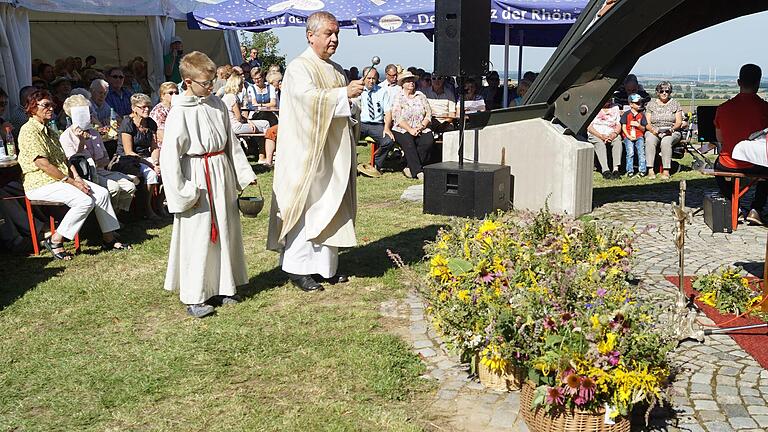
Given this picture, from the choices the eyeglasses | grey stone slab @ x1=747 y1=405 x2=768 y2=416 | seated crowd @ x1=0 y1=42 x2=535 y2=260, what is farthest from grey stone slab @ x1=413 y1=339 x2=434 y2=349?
the eyeglasses

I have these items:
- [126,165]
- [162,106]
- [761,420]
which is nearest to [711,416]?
[761,420]

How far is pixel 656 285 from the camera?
6141mm

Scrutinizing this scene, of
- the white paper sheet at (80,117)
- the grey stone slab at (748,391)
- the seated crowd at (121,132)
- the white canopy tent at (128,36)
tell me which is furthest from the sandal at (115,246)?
the white canopy tent at (128,36)

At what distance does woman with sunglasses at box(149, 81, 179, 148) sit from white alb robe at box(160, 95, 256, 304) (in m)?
3.57

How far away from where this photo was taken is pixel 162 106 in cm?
998

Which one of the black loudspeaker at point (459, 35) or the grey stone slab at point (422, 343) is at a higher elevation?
the black loudspeaker at point (459, 35)

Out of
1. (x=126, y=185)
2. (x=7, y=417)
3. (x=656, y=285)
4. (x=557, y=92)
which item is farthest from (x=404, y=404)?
(x=557, y=92)

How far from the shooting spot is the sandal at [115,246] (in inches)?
298

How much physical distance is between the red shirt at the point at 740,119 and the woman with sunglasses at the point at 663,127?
320 cm

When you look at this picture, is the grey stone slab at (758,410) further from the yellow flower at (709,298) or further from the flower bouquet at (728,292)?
the yellow flower at (709,298)

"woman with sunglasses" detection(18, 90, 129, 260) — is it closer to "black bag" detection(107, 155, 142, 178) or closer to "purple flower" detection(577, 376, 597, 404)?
"black bag" detection(107, 155, 142, 178)

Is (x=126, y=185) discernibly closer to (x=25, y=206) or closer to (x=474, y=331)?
(x=25, y=206)

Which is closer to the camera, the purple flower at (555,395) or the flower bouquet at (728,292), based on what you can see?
the purple flower at (555,395)

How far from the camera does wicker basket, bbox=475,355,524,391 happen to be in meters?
4.16
